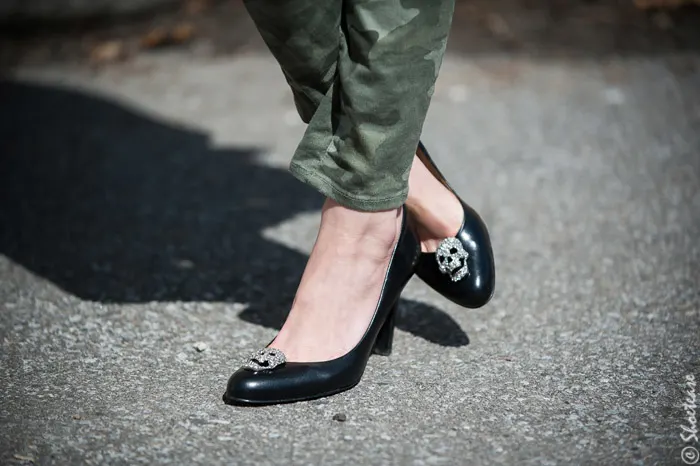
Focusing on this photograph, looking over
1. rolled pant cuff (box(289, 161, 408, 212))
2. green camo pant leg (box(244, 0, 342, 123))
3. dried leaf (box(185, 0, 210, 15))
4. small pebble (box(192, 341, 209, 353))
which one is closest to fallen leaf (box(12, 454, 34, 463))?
small pebble (box(192, 341, 209, 353))

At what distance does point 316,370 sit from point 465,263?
11.3 inches

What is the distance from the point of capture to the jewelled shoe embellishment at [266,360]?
45.3 inches

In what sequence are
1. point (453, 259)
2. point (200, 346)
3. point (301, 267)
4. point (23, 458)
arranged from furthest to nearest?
point (301, 267)
point (200, 346)
point (453, 259)
point (23, 458)

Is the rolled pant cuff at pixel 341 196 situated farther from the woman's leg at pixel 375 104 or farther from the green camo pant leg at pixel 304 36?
the green camo pant leg at pixel 304 36

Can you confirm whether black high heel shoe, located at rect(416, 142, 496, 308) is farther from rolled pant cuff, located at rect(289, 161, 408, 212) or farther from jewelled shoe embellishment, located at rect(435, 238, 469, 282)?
rolled pant cuff, located at rect(289, 161, 408, 212)

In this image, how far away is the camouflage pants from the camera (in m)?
1.06

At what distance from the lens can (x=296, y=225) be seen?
1997mm

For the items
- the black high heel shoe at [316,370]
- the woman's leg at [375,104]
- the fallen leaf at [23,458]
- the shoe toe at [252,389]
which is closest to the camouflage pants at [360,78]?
the woman's leg at [375,104]

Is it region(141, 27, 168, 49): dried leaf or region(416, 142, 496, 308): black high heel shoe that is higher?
region(416, 142, 496, 308): black high heel shoe

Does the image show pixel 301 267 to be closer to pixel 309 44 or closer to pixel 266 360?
pixel 266 360

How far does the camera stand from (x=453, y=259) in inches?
50.3

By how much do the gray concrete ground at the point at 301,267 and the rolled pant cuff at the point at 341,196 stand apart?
283mm

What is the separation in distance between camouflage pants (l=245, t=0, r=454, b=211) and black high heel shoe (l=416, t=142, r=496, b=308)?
0.17 meters

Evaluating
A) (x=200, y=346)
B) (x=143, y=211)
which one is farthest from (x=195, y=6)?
(x=200, y=346)
